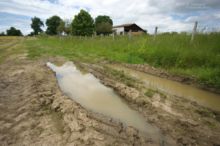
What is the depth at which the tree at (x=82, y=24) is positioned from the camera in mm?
39250

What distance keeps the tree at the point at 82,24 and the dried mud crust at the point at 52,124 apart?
36.0 m

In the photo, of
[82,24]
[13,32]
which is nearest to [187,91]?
[82,24]

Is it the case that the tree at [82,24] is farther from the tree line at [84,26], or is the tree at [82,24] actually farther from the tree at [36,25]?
the tree at [36,25]

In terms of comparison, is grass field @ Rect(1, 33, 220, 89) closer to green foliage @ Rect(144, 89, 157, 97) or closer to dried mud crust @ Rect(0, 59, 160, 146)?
green foliage @ Rect(144, 89, 157, 97)

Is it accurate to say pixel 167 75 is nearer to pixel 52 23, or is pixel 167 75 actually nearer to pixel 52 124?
pixel 52 124

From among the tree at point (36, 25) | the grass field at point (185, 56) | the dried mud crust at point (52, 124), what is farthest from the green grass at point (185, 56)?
the tree at point (36, 25)

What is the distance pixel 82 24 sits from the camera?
39.1 m

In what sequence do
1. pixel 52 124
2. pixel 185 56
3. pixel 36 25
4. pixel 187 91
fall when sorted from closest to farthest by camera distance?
1. pixel 52 124
2. pixel 187 91
3. pixel 185 56
4. pixel 36 25

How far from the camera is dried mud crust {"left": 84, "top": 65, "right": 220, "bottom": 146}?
9.84ft

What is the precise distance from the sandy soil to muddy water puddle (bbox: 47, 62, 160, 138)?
0.19 m

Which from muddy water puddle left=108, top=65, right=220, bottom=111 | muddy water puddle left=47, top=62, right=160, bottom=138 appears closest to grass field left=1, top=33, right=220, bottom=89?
muddy water puddle left=108, top=65, right=220, bottom=111

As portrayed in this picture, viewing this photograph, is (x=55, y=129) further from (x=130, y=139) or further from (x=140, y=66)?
(x=140, y=66)

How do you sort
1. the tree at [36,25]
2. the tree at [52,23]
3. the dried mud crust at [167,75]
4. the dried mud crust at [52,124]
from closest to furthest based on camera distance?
the dried mud crust at [52,124] < the dried mud crust at [167,75] < the tree at [52,23] < the tree at [36,25]

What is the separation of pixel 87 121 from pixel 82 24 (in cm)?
3798
